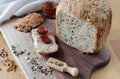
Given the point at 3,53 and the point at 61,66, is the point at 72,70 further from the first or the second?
the point at 3,53

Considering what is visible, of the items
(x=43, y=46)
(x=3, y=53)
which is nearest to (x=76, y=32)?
(x=43, y=46)

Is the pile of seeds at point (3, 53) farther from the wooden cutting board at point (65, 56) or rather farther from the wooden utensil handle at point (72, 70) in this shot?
the wooden utensil handle at point (72, 70)

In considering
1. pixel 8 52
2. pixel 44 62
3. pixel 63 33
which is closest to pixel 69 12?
pixel 63 33

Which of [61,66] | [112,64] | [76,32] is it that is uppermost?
[76,32]

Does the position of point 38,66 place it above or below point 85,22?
below

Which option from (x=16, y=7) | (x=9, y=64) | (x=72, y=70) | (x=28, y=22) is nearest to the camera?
(x=72, y=70)

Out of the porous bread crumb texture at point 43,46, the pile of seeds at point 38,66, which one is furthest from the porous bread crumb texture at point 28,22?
the pile of seeds at point 38,66
